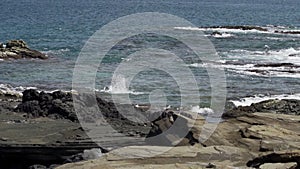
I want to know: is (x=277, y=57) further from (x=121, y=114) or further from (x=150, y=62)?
(x=121, y=114)

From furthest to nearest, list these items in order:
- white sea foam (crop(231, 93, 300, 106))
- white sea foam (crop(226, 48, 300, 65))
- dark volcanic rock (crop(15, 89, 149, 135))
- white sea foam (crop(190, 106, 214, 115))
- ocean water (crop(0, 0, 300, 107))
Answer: white sea foam (crop(226, 48, 300, 65)) < ocean water (crop(0, 0, 300, 107)) < white sea foam (crop(231, 93, 300, 106)) < white sea foam (crop(190, 106, 214, 115)) < dark volcanic rock (crop(15, 89, 149, 135))

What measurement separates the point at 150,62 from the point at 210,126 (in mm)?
24399

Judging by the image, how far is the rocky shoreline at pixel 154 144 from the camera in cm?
1169

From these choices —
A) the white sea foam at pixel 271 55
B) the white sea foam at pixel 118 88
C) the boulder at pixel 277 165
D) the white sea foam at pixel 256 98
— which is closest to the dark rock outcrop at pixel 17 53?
the white sea foam at pixel 118 88

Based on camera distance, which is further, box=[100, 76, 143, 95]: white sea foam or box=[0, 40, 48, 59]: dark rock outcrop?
box=[0, 40, 48, 59]: dark rock outcrop

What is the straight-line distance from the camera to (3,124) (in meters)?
16.6

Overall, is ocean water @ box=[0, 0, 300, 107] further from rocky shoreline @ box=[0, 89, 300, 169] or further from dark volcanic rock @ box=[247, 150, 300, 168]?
dark volcanic rock @ box=[247, 150, 300, 168]

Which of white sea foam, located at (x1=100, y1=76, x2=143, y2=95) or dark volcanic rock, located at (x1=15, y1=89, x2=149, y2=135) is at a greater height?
dark volcanic rock, located at (x1=15, y1=89, x2=149, y2=135)

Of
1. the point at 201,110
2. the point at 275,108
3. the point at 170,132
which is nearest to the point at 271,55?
the point at 201,110

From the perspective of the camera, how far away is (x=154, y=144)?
1338 cm

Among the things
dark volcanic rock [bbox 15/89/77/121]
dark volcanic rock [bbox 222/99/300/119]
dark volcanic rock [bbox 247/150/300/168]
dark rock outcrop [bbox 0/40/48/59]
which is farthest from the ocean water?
dark volcanic rock [bbox 247/150/300/168]

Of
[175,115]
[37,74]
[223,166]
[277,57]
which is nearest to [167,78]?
[37,74]

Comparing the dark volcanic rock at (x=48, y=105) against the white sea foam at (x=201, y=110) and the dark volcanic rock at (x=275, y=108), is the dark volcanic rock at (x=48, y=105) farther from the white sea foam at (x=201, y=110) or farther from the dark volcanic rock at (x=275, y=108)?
the white sea foam at (x=201, y=110)

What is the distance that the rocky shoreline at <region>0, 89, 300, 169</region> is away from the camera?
1169 cm
